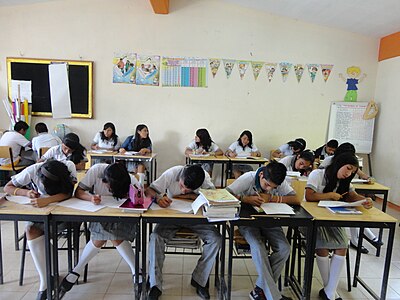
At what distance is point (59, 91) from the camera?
5215 millimetres

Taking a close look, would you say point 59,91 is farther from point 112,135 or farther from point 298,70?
point 298,70

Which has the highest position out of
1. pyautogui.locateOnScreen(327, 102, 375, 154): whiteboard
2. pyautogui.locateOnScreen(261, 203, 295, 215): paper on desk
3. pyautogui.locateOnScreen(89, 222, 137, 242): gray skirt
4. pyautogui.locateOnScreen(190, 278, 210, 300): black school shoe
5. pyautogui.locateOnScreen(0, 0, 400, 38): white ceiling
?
pyautogui.locateOnScreen(0, 0, 400, 38): white ceiling

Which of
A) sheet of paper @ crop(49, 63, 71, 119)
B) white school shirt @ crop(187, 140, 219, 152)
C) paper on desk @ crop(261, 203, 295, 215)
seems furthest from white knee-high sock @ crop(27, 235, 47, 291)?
sheet of paper @ crop(49, 63, 71, 119)

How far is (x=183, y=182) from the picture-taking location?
2.14 metres

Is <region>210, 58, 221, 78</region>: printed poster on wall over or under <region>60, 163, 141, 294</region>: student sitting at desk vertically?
over

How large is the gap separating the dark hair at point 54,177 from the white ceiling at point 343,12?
13.5 ft

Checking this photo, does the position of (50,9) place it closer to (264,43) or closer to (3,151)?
(3,151)

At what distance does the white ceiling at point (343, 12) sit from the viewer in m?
4.11

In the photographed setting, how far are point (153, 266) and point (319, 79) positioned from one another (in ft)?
15.1

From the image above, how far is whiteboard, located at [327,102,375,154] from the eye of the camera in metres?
5.36

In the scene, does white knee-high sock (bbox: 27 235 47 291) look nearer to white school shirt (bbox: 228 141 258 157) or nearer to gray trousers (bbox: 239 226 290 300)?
gray trousers (bbox: 239 226 290 300)

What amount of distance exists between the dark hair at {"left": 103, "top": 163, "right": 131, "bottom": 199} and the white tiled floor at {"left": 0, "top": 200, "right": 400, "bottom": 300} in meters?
0.81

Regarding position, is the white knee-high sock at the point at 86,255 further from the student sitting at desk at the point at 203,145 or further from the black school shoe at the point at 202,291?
the student sitting at desk at the point at 203,145

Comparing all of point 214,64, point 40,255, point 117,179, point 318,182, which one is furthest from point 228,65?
point 40,255
